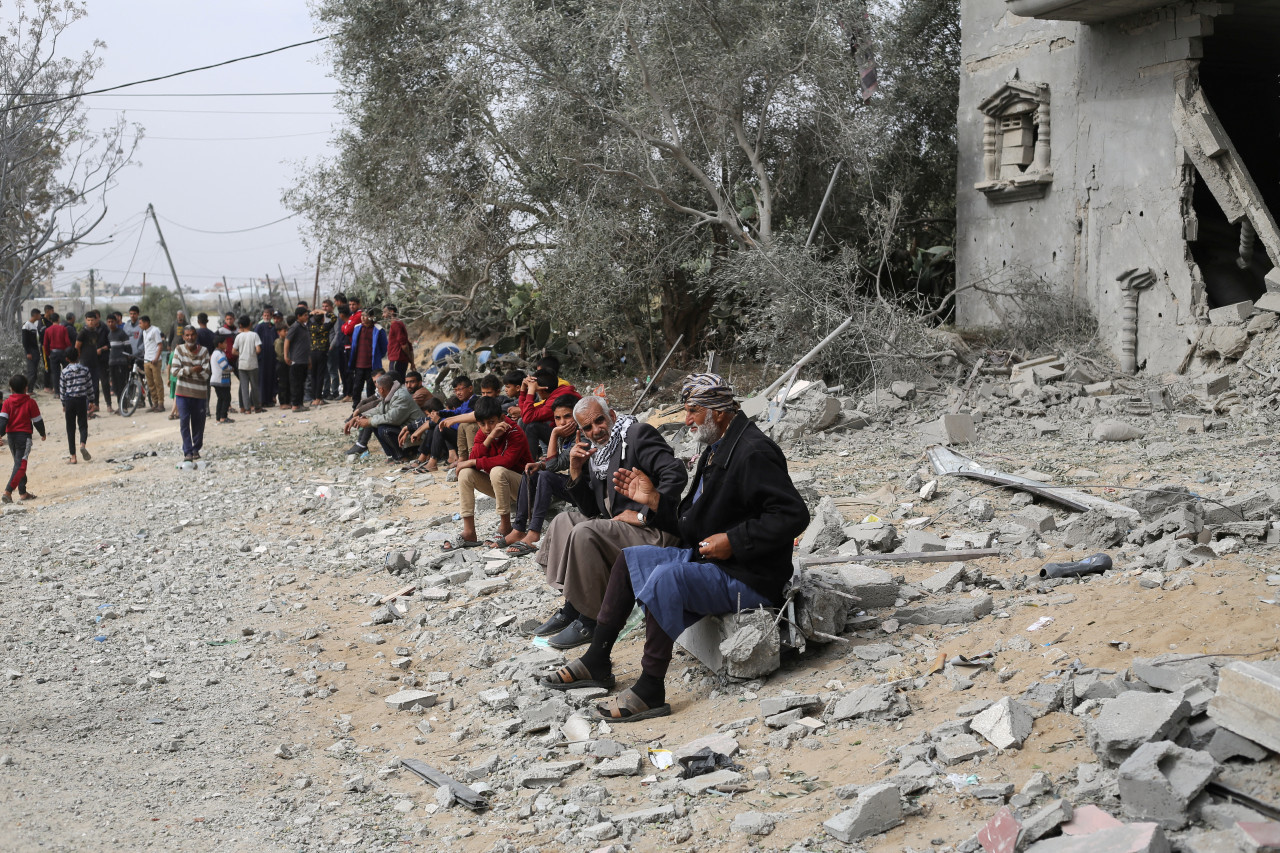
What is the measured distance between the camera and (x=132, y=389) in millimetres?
17594

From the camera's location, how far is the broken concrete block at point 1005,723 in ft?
11.8

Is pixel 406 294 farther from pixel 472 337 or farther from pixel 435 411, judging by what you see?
pixel 435 411

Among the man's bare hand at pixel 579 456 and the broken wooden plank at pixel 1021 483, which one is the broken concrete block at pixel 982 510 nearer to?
the broken wooden plank at pixel 1021 483

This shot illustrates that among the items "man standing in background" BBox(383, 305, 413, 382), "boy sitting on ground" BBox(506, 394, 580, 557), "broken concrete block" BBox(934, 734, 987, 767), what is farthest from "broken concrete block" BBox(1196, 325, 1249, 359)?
"man standing in background" BBox(383, 305, 413, 382)

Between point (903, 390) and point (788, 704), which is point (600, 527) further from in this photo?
point (903, 390)

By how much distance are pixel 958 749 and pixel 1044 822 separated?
2.02ft

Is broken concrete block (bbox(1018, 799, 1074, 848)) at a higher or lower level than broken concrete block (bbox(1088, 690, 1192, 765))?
lower

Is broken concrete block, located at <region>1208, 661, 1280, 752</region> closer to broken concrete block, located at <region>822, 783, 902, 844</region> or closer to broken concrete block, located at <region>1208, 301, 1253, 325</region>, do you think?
broken concrete block, located at <region>822, 783, 902, 844</region>

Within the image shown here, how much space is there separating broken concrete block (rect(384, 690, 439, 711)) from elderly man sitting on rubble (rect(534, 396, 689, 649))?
717mm

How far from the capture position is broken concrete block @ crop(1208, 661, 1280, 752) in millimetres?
2914

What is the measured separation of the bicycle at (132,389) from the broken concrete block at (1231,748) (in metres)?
17.8

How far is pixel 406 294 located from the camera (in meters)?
17.8

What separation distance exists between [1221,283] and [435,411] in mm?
9621

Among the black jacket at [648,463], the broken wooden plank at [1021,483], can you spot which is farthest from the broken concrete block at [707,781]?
the broken wooden plank at [1021,483]
